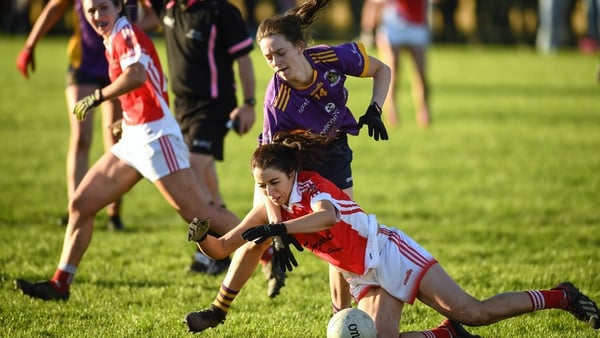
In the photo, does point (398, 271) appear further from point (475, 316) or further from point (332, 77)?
point (332, 77)

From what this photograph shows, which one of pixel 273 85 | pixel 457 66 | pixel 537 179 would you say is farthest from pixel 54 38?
pixel 273 85

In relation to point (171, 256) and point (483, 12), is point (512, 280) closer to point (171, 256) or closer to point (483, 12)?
point (171, 256)

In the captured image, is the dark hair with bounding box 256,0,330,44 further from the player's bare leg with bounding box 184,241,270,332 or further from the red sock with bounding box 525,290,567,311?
the red sock with bounding box 525,290,567,311

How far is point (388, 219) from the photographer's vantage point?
346 inches

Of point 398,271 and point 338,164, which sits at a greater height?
point 338,164

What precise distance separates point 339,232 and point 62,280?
2.12 metres

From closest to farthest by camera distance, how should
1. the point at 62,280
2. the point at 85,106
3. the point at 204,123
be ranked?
1. the point at 85,106
2. the point at 62,280
3. the point at 204,123

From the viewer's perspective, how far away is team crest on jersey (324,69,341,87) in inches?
208

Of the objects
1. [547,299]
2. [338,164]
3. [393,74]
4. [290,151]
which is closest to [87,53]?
[338,164]

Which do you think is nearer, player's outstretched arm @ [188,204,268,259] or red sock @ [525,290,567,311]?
red sock @ [525,290,567,311]

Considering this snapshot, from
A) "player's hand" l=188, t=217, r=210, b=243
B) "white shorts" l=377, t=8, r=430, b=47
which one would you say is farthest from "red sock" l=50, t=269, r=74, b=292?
"white shorts" l=377, t=8, r=430, b=47

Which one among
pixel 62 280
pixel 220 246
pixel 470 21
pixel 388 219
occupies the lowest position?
pixel 470 21

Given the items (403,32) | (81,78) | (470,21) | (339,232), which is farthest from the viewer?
(470,21)

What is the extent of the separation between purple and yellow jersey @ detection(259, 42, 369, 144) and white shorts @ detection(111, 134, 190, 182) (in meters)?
0.84
